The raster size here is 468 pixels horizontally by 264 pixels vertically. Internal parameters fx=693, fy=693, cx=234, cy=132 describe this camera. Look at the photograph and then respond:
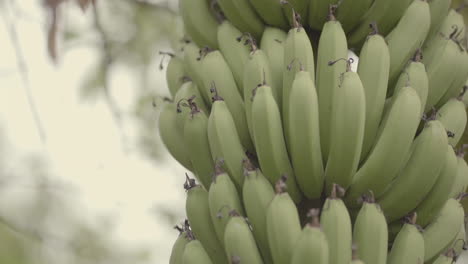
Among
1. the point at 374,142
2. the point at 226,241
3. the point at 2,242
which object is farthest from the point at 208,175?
the point at 2,242

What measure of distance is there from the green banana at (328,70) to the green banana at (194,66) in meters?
0.41

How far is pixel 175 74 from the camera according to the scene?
8.47ft

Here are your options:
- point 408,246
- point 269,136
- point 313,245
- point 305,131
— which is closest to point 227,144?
point 269,136

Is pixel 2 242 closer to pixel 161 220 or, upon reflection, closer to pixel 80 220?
pixel 80 220

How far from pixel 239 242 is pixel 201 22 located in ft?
3.07

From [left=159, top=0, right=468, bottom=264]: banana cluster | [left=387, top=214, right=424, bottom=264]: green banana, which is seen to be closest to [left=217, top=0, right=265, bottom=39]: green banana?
[left=159, top=0, right=468, bottom=264]: banana cluster

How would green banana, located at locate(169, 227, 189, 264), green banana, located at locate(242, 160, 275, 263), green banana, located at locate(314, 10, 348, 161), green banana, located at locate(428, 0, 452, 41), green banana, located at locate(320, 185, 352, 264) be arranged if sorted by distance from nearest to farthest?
green banana, located at locate(320, 185, 352, 264), green banana, located at locate(242, 160, 275, 263), green banana, located at locate(314, 10, 348, 161), green banana, located at locate(169, 227, 189, 264), green banana, located at locate(428, 0, 452, 41)

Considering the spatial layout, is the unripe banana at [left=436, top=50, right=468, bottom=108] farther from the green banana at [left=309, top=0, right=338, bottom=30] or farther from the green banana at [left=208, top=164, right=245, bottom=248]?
the green banana at [left=208, top=164, right=245, bottom=248]

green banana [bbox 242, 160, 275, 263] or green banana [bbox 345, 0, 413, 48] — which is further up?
green banana [bbox 345, 0, 413, 48]

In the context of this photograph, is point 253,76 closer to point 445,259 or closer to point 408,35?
point 408,35

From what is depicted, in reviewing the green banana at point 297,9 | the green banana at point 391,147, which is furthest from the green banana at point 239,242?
the green banana at point 297,9

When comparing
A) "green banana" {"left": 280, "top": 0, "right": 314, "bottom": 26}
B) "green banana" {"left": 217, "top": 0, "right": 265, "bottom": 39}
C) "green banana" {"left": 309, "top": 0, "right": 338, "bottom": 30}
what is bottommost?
"green banana" {"left": 309, "top": 0, "right": 338, "bottom": 30}

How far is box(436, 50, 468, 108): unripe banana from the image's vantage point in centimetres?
229

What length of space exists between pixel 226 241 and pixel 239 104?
0.51 metres
